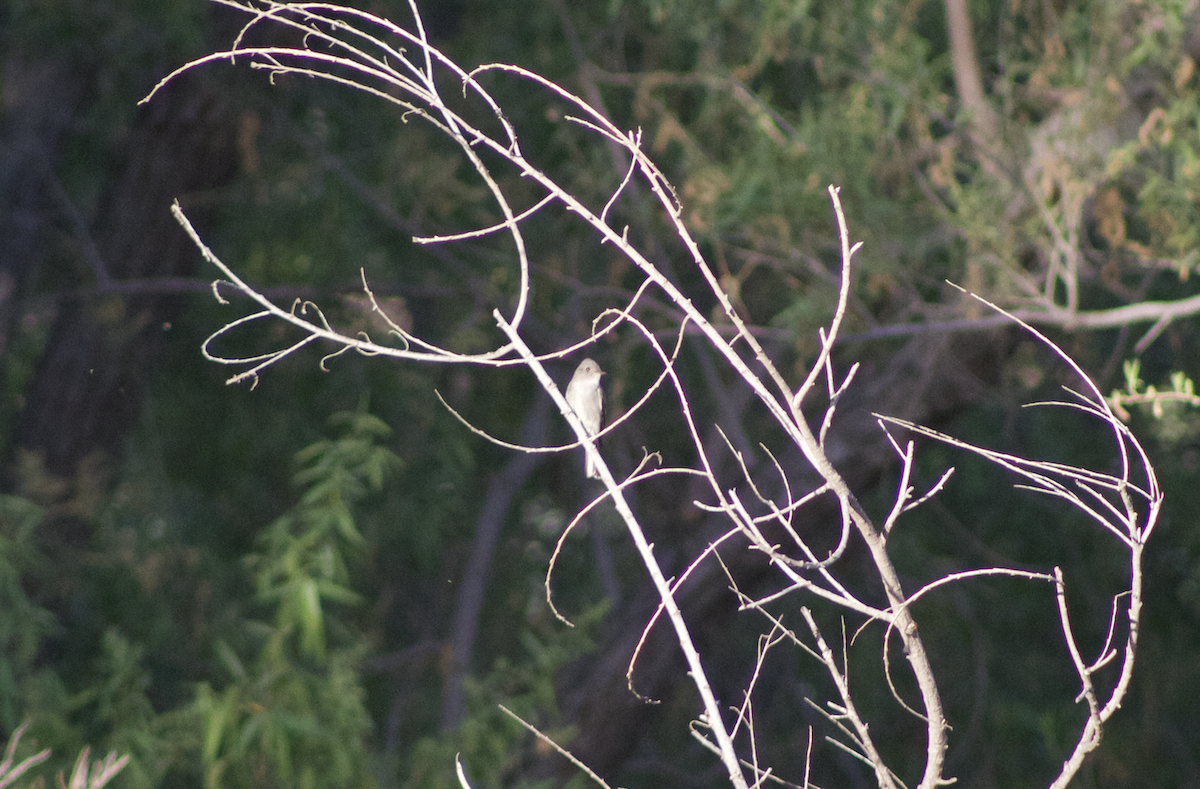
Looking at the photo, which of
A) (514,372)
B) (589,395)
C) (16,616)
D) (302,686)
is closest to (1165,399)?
(589,395)

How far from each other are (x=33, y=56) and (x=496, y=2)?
2063mm

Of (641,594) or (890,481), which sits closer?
(641,594)

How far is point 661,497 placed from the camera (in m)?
5.45

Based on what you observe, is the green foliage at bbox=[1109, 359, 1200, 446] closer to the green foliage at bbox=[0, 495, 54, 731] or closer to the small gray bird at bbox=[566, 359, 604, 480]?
the small gray bird at bbox=[566, 359, 604, 480]

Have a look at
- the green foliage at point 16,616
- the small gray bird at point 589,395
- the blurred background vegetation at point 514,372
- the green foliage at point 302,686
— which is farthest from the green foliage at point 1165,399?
the green foliage at point 16,616

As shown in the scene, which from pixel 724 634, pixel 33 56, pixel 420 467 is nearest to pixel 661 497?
pixel 420 467

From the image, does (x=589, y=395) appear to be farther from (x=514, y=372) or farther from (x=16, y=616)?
(x=514, y=372)

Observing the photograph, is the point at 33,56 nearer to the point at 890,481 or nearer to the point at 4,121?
the point at 4,121

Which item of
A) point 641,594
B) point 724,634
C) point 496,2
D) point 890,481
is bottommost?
point 724,634

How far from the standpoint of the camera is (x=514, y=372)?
6551mm

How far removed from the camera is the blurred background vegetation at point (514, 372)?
13.6 feet

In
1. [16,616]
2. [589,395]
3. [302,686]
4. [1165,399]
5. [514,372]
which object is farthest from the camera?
[514,372]

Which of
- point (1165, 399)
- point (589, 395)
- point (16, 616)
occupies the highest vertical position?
point (1165, 399)

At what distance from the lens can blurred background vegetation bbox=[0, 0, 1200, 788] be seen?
414cm
